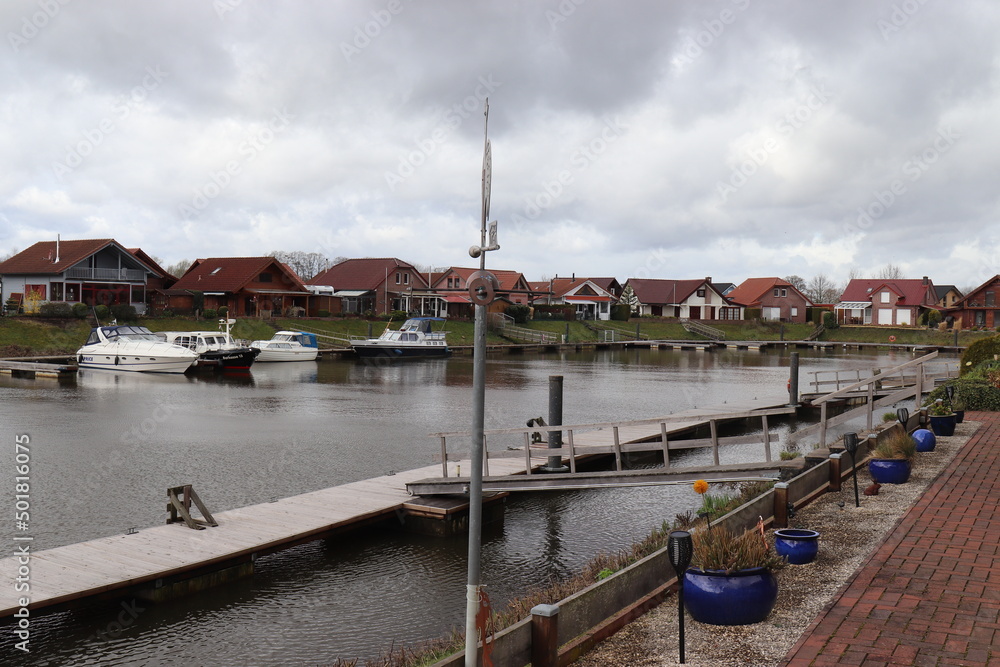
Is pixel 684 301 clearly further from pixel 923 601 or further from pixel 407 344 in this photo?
pixel 923 601

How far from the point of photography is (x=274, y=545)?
40.0 ft

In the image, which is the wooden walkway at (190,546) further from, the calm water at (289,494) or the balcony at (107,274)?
the balcony at (107,274)

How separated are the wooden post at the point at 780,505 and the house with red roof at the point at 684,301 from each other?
318 feet

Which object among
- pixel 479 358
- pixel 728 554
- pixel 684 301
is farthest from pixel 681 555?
pixel 684 301

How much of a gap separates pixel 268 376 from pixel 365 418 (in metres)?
19.1

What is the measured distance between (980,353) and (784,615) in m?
27.6

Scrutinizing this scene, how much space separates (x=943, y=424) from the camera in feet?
61.0

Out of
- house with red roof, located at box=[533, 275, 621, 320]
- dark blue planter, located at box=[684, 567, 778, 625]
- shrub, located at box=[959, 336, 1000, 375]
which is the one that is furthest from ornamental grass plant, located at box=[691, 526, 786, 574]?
house with red roof, located at box=[533, 275, 621, 320]

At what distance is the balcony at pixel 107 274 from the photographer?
215 ft

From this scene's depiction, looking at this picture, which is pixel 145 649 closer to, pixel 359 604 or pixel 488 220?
pixel 359 604

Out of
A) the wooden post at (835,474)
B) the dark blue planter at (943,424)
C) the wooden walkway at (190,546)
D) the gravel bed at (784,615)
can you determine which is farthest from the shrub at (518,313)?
the gravel bed at (784,615)

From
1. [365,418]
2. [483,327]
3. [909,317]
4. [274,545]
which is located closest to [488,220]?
[483,327]

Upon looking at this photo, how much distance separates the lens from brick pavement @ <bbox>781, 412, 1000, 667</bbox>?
21.9 feet

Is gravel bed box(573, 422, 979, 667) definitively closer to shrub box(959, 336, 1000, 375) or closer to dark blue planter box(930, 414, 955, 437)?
dark blue planter box(930, 414, 955, 437)
